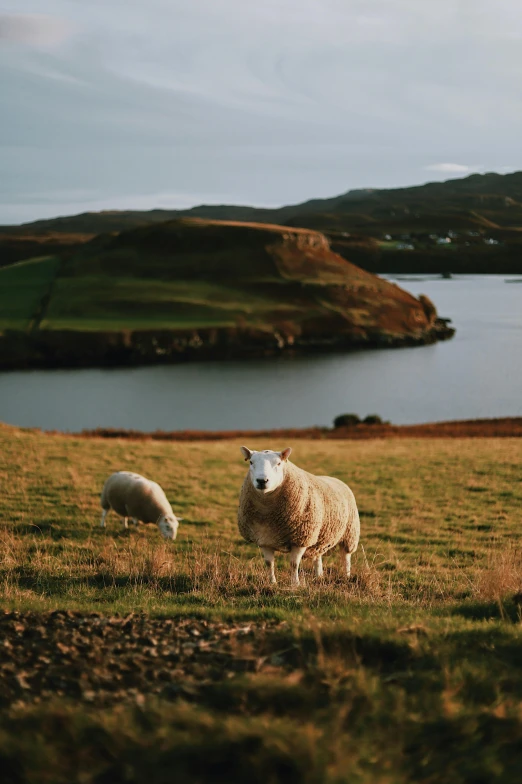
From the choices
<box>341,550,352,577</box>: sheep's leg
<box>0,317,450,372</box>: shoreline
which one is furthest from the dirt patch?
<box>0,317,450,372</box>: shoreline

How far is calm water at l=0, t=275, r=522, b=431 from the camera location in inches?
2608

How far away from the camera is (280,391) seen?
8112 cm

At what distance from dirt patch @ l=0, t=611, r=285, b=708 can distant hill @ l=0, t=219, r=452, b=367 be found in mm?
100921

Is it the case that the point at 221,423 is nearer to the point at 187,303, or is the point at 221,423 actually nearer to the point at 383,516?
the point at 383,516

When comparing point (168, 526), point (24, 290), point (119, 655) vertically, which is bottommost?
point (168, 526)

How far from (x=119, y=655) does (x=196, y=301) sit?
128094 millimetres

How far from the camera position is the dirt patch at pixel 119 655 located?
4.90 m

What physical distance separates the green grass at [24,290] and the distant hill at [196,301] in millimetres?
204

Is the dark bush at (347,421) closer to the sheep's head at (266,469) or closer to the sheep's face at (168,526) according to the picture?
the sheep's face at (168,526)

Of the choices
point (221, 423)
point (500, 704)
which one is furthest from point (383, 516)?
point (221, 423)

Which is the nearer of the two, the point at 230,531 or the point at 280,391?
the point at 230,531

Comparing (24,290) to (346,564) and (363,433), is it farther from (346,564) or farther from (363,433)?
(346,564)

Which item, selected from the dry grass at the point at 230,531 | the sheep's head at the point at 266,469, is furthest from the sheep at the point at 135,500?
the sheep's head at the point at 266,469

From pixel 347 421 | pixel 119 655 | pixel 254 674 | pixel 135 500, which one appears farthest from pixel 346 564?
pixel 347 421
